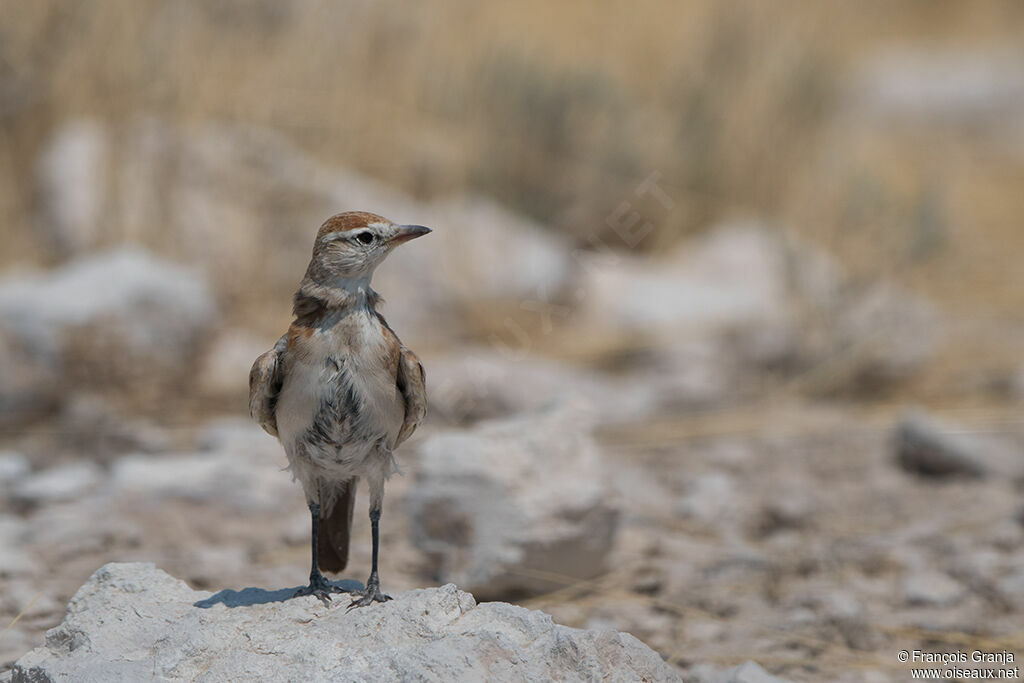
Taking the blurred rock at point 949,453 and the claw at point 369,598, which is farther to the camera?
the blurred rock at point 949,453

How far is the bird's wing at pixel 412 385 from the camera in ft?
9.87

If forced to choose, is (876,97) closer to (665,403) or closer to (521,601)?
(665,403)

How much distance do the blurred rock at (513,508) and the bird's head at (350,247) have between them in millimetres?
1149

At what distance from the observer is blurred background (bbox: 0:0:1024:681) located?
396 centimetres

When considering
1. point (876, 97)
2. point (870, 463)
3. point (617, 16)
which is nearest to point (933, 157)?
point (876, 97)

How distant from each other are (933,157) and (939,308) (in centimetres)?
538

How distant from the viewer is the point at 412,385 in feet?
9.88

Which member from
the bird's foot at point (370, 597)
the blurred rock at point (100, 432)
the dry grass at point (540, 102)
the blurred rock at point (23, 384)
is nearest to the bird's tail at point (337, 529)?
the bird's foot at point (370, 597)

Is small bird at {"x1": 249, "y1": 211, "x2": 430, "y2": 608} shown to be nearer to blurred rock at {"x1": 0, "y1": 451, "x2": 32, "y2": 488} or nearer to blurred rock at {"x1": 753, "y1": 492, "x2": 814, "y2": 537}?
blurred rock at {"x1": 753, "y1": 492, "x2": 814, "y2": 537}

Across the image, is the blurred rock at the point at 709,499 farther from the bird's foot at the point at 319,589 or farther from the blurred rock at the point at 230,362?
the blurred rock at the point at 230,362

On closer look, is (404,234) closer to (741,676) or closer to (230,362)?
(741,676)

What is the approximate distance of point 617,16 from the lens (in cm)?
944

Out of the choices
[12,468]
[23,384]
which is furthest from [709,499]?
[23,384]

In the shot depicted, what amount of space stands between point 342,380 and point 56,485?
2353 millimetres
